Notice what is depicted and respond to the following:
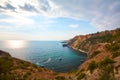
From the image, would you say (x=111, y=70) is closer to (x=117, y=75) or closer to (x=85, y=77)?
(x=117, y=75)

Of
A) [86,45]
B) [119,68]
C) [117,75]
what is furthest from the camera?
[86,45]

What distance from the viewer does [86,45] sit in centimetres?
19938

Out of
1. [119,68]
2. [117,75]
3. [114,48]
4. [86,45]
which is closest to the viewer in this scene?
[117,75]

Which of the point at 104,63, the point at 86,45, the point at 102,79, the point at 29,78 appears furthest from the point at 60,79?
the point at 86,45

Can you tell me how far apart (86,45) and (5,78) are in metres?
181

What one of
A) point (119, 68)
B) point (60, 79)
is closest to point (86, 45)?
point (60, 79)

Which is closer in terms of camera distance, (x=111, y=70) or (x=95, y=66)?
(x=111, y=70)

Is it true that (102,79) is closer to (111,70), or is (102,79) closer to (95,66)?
(111,70)

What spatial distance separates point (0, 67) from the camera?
2703cm

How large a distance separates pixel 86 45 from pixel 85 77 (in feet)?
577

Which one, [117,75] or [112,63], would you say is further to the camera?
[112,63]

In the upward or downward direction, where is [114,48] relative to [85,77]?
upward

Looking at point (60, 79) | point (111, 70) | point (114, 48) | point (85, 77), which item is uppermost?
point (114, 48)

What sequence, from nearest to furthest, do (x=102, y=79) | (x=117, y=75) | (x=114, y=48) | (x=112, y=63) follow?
(x=102, y=79), (x=117, y=75), (x=112, y=63), (x=114, y=48)
